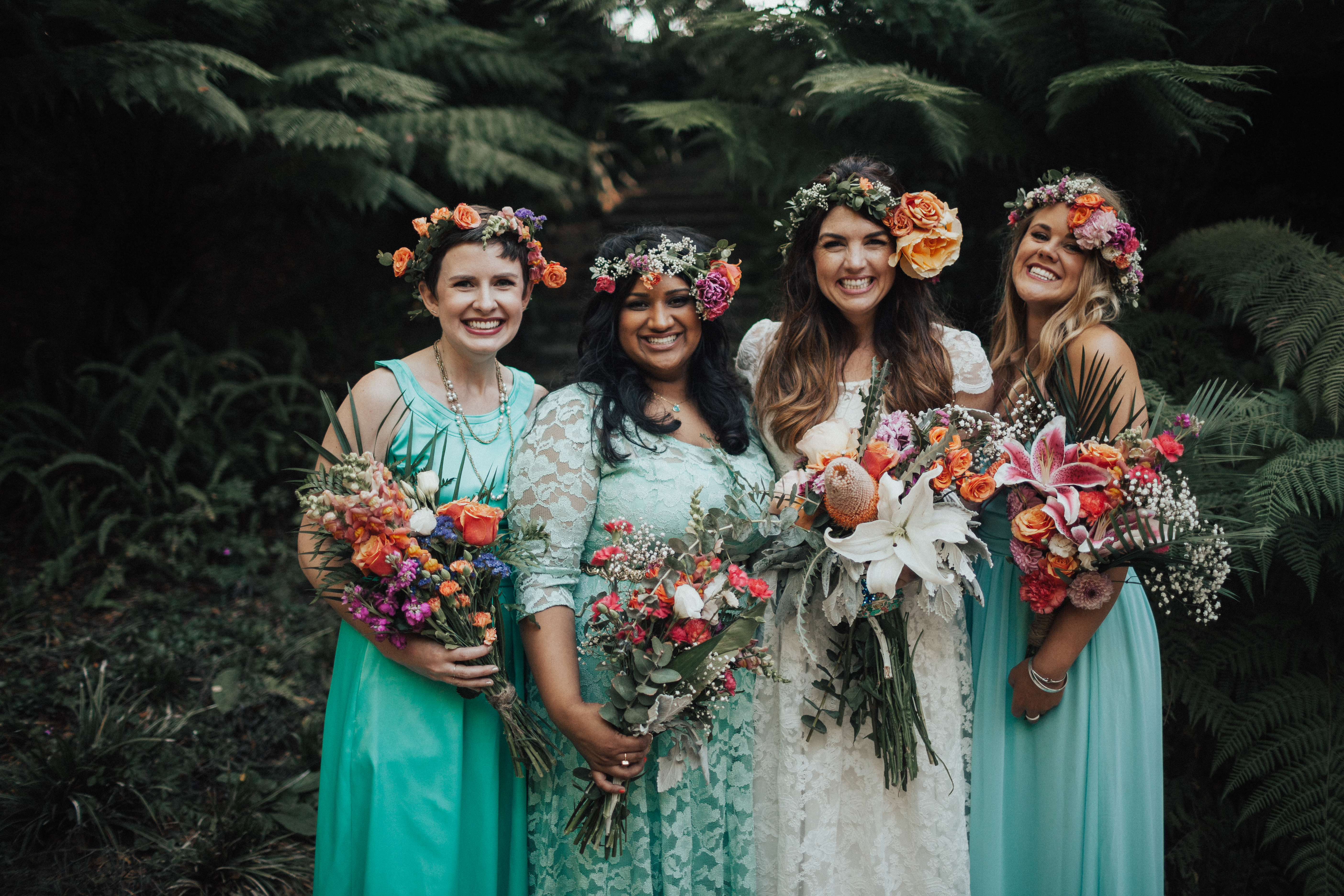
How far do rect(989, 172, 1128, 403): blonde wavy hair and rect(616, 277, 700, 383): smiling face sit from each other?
0.95 meters

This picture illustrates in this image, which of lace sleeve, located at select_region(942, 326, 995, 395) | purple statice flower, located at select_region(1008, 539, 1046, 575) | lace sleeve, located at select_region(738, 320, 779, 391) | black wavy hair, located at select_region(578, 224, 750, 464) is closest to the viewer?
purple statice flower, located at select_region(1008, 539, 1046, 575)

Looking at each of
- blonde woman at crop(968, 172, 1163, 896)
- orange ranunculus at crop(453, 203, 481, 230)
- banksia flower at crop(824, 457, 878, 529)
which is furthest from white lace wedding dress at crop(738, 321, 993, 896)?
orange ranunculus at crop(453, 203, 481, 230)

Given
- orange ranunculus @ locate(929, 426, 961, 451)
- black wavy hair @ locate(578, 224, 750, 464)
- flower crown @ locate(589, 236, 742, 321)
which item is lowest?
orange ranunculus @ locate(929, 426, 961, 451)

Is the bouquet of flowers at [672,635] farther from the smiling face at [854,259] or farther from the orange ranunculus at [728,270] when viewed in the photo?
the smiling face at [854,259]

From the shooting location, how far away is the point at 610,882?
2.17 m

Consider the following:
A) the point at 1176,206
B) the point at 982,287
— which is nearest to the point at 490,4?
the point at 982,287

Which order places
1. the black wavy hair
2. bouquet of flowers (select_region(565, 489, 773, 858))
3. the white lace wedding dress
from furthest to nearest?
the black wavy hair, the white lace wedding dress, bouquet of flowers (select_region(565, 489, 773, 858))

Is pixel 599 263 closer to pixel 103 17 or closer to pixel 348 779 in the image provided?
pixel 348 779

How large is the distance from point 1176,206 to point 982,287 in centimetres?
97

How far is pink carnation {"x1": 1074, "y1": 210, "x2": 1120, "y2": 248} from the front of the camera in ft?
7.82

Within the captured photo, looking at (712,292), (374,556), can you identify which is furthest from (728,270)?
(374,556)

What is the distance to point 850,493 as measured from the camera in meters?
1.93

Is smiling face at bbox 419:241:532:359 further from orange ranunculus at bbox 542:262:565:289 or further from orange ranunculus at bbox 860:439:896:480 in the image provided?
orange ranunculus at bbox 860:439:896:480

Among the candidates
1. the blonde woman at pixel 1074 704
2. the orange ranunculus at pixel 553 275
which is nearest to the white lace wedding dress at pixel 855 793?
the blonde woman at pixel 1074 704
